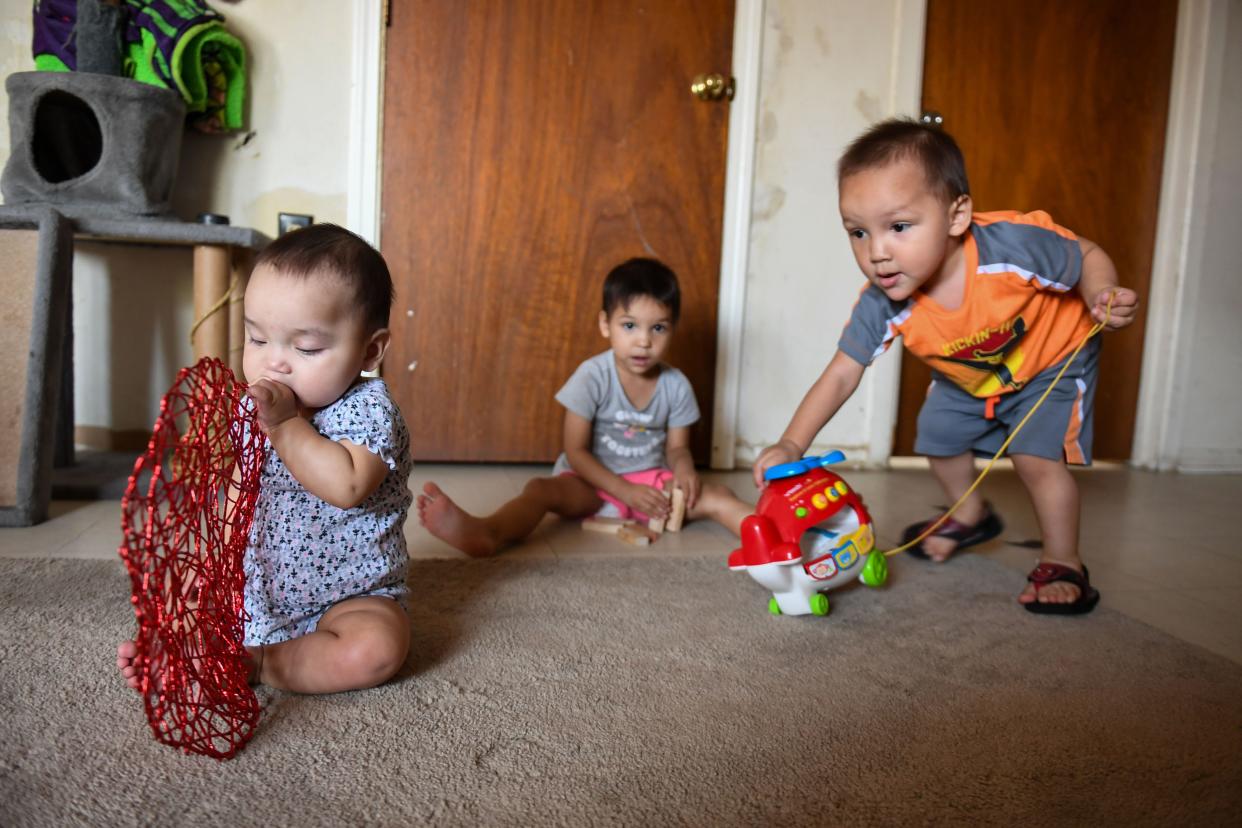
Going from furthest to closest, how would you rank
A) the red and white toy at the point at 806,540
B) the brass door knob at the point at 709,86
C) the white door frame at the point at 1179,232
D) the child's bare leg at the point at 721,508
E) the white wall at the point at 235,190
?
the white door frame at the point at 1179,232 < the brass door knob at the point at 709,86 < the white wall at the point at 235,190 < the child's bare leg at the point at 721,508 < the red and white toy at the point at 806,540

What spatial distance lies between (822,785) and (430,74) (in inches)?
70.4

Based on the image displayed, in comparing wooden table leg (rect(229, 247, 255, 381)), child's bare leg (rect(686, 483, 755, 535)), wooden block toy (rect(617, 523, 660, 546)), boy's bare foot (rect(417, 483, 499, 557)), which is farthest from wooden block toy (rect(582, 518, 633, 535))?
wooden table leg (rect(229, 247, 255, 381))

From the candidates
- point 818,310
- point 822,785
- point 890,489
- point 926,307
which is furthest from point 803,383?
point 822,785

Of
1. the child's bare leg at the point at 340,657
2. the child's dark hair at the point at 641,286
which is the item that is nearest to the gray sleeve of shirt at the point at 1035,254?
the child's dark hair at the point at 641,286

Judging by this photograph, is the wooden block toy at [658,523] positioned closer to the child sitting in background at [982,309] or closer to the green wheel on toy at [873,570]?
the child sitting in background at [982,309]

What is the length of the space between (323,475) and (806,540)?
661mm

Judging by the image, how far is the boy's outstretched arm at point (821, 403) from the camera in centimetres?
127

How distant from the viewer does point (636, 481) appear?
1.71 meters

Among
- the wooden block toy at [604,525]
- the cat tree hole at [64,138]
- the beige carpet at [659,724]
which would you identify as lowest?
the wooden block toy at [604,525]

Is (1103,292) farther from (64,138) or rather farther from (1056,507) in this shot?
(64,138)

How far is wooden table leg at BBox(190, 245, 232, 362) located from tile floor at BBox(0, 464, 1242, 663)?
13.2 inches

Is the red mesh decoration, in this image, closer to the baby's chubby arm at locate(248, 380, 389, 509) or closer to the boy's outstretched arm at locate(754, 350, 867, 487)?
the baby's chubby arm at locate(248, 380, 389, 509)

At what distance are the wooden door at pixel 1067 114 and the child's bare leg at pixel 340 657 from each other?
6.02ft

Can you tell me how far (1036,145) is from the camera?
93.9 inches
